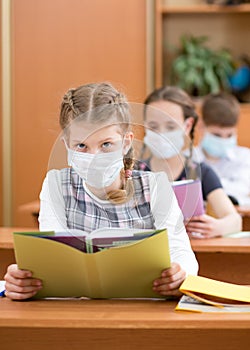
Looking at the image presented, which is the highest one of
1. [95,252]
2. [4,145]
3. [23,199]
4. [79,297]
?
[95,252]

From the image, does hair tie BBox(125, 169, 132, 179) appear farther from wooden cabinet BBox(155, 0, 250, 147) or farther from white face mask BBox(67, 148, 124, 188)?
wooden cabinet BBox(155, 0, 250, 147)

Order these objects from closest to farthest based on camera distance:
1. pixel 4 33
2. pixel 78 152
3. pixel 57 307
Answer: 1. pixel 57 307
2. pixel 78 152
3. pixel 4 33

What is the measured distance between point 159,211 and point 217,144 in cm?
288

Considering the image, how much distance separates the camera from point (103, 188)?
1749mm

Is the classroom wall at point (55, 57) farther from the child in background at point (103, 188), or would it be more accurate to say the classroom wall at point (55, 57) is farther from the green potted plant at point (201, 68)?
the child in background at point (103, 188)

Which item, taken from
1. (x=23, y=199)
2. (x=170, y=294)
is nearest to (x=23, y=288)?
(x=170, y=294)

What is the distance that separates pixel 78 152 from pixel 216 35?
4907 millimetres

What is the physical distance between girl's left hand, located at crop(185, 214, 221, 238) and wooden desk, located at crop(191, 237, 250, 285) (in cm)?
7

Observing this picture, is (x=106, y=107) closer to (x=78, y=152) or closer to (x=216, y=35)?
(x=78, y=152)

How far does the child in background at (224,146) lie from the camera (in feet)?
14.8

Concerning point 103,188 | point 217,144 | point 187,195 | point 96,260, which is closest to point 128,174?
point 103,188

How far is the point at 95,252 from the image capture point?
165cm

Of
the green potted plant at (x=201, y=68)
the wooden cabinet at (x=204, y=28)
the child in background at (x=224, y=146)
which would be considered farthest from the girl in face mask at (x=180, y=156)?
the wooden cabinet at (x=204, y=28)

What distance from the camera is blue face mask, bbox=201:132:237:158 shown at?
182 inches
